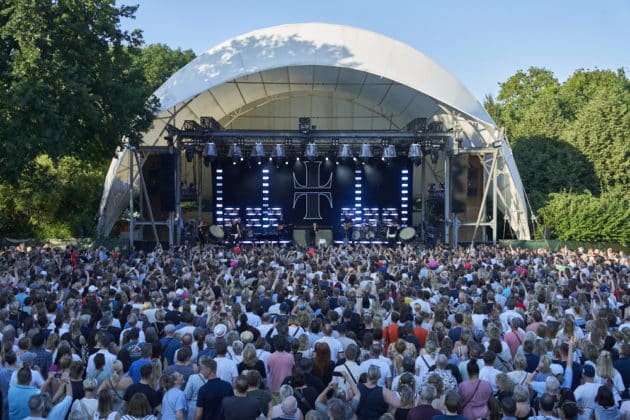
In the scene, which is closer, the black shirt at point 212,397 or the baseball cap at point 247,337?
the black shirt at point 212,397

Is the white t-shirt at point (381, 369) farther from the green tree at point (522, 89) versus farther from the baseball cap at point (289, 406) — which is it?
the green tree at point (522, 89)

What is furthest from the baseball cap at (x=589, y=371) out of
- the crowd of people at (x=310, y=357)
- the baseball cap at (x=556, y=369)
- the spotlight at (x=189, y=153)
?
the spotlight at (x=189, y=153)

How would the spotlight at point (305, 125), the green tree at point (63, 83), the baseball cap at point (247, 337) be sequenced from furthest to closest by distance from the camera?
the spotlight at point (305, 125) → the green tree at point (63, 83) → the baseball cap at point (247, 337)

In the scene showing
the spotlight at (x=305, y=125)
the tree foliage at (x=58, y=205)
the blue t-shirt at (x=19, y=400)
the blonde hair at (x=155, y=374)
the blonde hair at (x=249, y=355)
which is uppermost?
the spotlight at (x=305, y=125)

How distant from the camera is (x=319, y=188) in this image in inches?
1149

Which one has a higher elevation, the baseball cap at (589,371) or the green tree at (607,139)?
the green tree at (607,139)

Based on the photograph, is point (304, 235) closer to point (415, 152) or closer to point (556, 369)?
point (415, 152)

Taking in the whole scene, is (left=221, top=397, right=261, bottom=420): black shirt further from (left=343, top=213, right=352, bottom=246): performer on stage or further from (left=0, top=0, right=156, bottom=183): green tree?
(left=343, top=213, right=352, bottom=246): performer on stage

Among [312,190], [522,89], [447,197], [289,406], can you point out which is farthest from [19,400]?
[522,89]

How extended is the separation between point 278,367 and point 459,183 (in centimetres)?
2064

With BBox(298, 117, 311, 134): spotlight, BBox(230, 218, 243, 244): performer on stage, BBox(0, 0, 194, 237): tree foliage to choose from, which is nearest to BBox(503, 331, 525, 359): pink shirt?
BBox(0, 0, 194, 237): tree foliage

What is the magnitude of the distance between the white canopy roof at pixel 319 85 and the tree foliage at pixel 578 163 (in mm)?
2760

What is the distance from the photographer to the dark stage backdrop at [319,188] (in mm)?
28906

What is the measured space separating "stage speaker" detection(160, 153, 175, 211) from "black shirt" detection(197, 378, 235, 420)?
19694 mm
